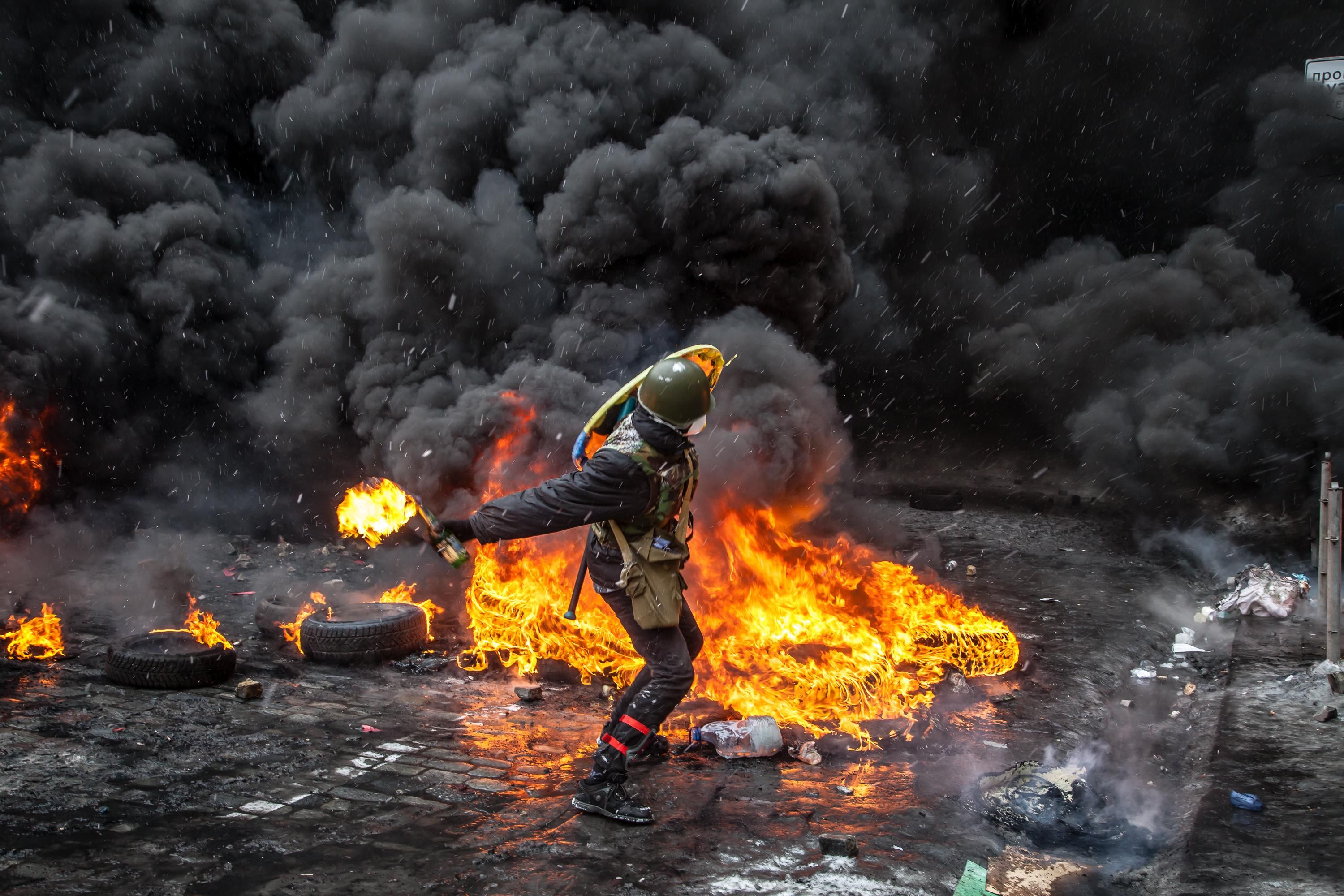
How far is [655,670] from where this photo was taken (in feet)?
12.9

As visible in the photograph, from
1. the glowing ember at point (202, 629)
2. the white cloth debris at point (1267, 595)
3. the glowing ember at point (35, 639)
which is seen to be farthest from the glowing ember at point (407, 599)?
the white cloth debris at point (1267, 595)

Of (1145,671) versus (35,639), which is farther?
(1145,671)

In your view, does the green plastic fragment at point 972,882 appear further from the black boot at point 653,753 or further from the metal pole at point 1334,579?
the metal pole at point 1334,579

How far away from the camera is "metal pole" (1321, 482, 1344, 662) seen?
17.8 feet

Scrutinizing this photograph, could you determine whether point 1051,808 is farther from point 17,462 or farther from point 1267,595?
point 17,462

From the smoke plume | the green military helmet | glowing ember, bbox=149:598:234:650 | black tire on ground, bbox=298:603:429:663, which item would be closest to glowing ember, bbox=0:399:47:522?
the smoke plume

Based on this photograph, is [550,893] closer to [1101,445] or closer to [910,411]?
[1101,445]

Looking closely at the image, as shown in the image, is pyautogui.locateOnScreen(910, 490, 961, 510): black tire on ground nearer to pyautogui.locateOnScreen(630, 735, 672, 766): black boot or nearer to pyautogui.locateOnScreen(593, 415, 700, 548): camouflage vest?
pyautogui.locateOnScreen(630, 735, 672, 766): black boot

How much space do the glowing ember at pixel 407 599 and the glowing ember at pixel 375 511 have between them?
61 centimetres

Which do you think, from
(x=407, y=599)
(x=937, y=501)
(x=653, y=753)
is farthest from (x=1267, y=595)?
(x=407, y=599)

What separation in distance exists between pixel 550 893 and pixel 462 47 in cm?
1102

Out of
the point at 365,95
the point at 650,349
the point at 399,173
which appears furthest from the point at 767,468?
the point at 365,95

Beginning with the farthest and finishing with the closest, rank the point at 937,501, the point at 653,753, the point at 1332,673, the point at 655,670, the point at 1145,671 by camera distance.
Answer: the point at 937,501, the point at 1145,671, the point at 1332,673, the point at 653,753, the point at 655,670

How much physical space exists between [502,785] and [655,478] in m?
1.74
